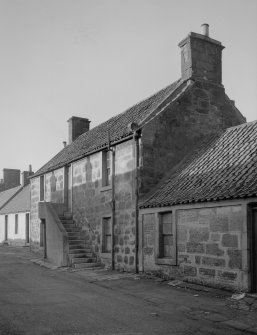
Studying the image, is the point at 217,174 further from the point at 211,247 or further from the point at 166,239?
the point at 166,239

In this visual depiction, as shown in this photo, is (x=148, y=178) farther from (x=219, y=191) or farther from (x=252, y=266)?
(x=252, y=266)

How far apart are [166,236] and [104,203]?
4.21m

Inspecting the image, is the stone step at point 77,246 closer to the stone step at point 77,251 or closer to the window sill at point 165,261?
the stone step at point 77,251

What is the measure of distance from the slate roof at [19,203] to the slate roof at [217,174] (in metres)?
20.0

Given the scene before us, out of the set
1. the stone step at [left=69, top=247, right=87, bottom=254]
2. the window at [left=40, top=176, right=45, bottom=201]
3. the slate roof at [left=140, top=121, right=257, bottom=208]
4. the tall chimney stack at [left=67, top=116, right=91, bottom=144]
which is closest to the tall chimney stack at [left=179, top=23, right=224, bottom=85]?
the slate roof at [left=140, top=121, right=257, bottom=208]

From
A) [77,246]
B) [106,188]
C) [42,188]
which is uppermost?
[42,188]

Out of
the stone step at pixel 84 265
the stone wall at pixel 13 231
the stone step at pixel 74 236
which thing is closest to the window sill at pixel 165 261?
the stone step at pixel 84 265

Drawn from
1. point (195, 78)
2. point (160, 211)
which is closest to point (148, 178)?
point (160, 211)

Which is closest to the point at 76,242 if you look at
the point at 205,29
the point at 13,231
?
the point at 205,29

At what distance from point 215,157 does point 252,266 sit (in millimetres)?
4880

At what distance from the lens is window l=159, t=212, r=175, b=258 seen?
512 inches

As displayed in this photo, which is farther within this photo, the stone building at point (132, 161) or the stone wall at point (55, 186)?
the stone wall at point (55, 186)

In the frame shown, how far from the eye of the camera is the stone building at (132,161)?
14.8 m

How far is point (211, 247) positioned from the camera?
11.2m
